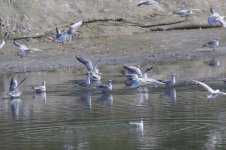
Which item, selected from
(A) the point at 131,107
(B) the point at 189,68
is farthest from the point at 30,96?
(B) the point at 189,68

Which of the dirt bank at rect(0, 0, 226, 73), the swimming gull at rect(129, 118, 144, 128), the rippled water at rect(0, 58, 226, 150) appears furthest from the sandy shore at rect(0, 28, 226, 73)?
the swimming gull at rect(129, 118, 144, 128)

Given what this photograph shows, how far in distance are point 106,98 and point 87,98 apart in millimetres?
469

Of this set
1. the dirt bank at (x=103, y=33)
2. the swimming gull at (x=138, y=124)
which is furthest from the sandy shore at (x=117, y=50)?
the swimming gull at (x=138, y=124)

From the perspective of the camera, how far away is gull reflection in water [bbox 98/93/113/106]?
1854cm

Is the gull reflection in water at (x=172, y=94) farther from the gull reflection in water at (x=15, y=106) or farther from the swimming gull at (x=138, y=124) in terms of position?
the gull reflection in water at (x=15, y=106)

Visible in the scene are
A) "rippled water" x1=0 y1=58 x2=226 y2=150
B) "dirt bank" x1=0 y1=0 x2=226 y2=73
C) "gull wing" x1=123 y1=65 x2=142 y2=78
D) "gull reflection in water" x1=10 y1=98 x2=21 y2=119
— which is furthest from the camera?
"dirt bank" x1=0 y1=0 x2=226 y2=73

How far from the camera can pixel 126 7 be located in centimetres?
3017

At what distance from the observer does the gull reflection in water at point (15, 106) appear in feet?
57.2

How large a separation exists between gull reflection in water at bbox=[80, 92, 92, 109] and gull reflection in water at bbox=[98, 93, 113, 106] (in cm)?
24

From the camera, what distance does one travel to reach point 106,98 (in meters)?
19.2

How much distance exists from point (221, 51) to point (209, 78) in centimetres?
562

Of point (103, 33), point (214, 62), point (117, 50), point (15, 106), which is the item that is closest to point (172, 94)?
point (15, 106)

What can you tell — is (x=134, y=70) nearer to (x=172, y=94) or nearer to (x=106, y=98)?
(x=172, y=94)

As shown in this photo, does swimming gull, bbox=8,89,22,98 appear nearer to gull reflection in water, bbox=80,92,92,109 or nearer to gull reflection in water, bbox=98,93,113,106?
gull reflection in water, bbox=80,92,92,109
